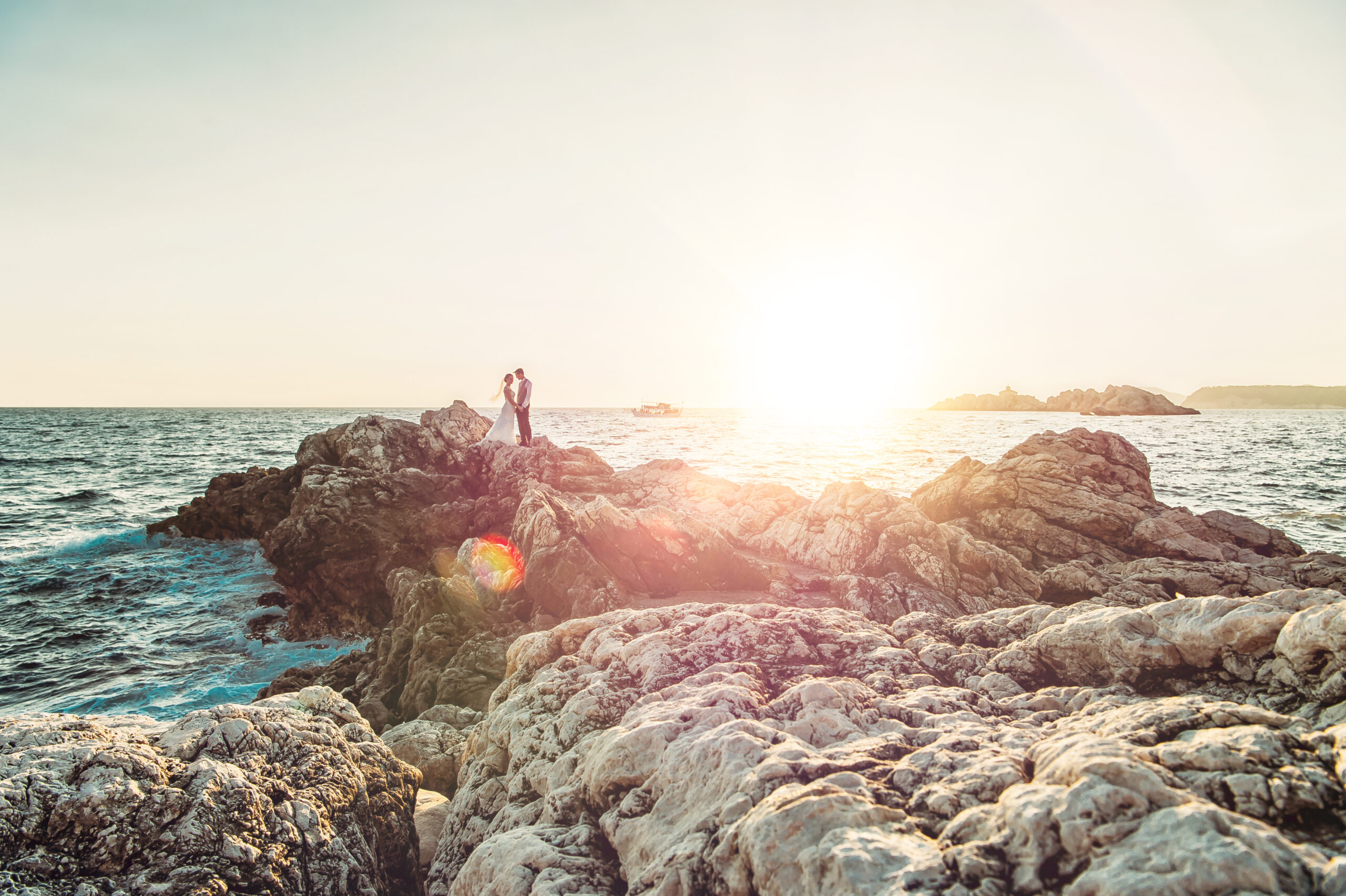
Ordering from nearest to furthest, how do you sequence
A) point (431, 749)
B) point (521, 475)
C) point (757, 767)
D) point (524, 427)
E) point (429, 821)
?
point (757, 767) → point (429, 821) → point (431, 749) → point (521, 475) → point (524, 427)

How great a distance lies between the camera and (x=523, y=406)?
20.1 meters

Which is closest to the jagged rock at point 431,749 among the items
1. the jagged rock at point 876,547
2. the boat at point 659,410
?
the jagged rock at point 876,547

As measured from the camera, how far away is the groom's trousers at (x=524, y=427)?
20328mm

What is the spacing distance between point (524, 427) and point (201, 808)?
17.7m

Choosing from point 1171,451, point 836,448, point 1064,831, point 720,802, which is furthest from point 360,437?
point 1171,451

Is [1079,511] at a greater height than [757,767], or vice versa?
[757,767]

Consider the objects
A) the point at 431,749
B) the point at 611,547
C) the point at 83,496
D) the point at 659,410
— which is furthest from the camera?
the point at 659,410

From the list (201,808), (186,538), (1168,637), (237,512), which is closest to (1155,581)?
(1168,637)

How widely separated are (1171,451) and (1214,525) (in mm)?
43258

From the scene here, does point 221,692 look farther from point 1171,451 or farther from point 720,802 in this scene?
point 1171,451

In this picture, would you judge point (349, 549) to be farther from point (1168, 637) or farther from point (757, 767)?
point (1168, 637)

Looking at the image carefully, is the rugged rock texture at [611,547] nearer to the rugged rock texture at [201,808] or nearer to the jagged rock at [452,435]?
the jagged rock at [452,435]

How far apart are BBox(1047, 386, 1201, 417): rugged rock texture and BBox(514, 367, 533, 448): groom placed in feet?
539

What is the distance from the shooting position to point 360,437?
64.5 feet
